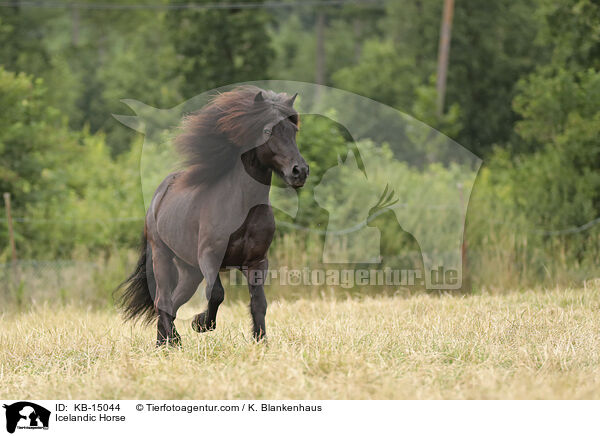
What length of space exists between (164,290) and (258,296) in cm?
109

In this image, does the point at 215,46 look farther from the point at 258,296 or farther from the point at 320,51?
the point at 258,296

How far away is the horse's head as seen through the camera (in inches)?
223

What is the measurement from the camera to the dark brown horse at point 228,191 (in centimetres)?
593

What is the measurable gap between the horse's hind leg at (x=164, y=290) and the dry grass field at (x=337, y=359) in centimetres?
18

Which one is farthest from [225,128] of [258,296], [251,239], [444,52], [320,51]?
[320,51]

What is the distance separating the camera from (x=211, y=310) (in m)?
6.29

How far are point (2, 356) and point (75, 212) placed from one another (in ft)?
26.7

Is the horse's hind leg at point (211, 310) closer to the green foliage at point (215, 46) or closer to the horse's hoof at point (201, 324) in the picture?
the horse's hoof at point (201, 324)

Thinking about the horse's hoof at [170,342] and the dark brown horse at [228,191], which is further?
the horse's hoof at [170,342]

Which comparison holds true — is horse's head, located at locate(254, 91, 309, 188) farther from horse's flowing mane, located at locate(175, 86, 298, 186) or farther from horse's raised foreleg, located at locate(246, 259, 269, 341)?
horse's raised foreleg, located at locate(246, 259, 269, 341)

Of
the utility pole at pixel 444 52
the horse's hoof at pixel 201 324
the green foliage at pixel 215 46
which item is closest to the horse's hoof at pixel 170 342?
the horse's hoof at pixel 201 324

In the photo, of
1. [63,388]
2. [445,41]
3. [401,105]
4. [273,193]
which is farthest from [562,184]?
[401,105]

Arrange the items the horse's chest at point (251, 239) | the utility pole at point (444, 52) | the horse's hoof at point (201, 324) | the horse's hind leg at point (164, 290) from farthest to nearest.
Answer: the utility pole at point (444, 52), the horse's hind leg at point (164, 290), the horse's hoof at point (201, 324), the horse's chest at point (251, 239)
